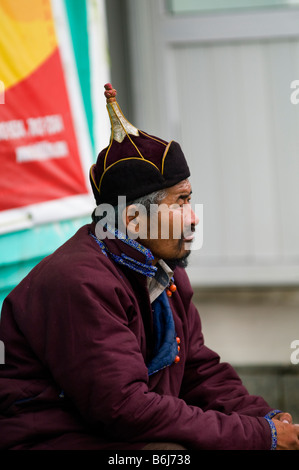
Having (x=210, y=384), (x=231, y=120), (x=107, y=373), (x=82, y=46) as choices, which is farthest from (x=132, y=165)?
(x=231, y=120)

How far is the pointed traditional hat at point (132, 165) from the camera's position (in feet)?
8.44

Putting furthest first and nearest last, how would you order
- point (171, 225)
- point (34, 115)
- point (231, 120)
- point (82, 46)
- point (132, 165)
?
1. point (231, 120)
2. point (82, 46)
3. point (34, 115)
4. point (171, 225)
5. point (132, 165)

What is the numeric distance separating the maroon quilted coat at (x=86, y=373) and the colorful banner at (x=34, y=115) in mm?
1275

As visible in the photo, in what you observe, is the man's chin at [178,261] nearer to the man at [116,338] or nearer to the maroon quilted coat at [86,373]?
the man at [116,338]

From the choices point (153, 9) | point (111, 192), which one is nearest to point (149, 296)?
point (111, 192)

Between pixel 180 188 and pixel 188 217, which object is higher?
pixel 180 188

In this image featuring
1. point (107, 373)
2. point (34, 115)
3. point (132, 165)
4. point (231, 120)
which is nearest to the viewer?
point (107, 373)

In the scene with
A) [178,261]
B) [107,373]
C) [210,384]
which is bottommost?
[210,384]

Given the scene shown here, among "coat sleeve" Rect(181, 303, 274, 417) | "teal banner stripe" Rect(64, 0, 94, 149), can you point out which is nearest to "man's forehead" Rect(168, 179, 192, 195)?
"coat sleeve" Rect(181, 303, 274, 417)

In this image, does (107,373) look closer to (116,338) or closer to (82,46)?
(116,338)

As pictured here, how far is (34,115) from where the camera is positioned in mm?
3885

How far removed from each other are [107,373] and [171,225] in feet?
2.10

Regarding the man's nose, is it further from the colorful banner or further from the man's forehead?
the colorful banner
